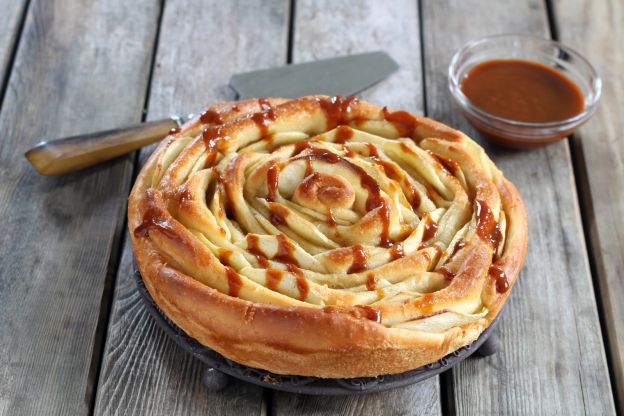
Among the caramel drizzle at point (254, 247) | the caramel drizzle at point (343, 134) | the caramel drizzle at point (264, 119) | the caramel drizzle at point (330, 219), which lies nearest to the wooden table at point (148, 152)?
the caramel drizzle at point (254, 247)

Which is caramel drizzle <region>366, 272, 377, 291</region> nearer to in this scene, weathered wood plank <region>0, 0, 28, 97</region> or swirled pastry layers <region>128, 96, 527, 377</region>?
swirled pastry layers <region>128, 96, 527, 377</region>

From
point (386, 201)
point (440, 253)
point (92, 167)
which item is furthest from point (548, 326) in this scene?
point (92, 167)

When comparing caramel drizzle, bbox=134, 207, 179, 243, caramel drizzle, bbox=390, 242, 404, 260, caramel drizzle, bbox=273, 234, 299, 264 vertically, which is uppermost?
caramel drizzle, bbox=134, 207, 179, 243

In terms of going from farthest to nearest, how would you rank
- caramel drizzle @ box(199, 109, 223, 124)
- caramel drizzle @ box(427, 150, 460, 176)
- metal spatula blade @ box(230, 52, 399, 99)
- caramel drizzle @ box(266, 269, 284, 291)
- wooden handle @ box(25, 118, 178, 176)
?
metal spatula blade @ box(230, 52, 399, 99) → wooden handle @ box(25, 118, 178, 176) → caramel drizzle @ box(199, 109, 223, 124) → caramel drizzle @ box(427, 150, 460, 176) → caramel drizzle @ box(266, 269, 284, 291)

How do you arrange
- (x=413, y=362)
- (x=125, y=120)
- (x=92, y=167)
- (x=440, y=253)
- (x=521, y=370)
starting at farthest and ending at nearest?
1. (x=125, y=120)
2. (x=92, y=167)
3. (x=521, y=370)
4. (x=440, y=253)
5. (x=413, y=362)

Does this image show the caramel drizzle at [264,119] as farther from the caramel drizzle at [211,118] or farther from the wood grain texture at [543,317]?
the wood grain texture at [543,317]

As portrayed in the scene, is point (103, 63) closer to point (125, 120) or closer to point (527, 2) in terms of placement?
point (125, 120)

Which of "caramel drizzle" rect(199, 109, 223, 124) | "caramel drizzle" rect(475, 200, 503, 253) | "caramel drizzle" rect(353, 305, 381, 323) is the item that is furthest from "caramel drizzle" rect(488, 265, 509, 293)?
"caramel drizzle" rect(199, 109, 223, 124)
